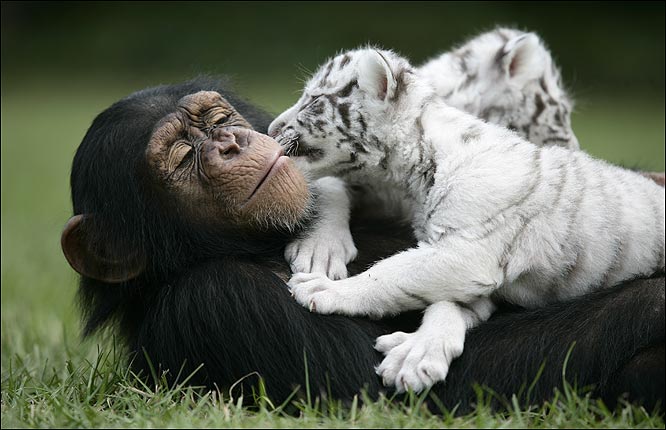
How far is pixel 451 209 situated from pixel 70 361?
2.11m

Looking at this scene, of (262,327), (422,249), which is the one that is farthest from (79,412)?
(422,249)

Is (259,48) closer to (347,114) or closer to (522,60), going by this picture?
(522,60)

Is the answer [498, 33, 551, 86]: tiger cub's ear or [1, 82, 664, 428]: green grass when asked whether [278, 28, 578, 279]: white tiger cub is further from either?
[1, 82, 664, 428]: green grass

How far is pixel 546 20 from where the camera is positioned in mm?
22266

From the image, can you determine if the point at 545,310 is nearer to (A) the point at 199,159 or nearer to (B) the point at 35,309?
(A) the point at 199,159

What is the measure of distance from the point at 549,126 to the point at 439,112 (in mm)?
1628

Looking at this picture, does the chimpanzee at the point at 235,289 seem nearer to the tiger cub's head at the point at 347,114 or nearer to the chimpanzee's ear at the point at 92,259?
the chimpanzee's ear at the point at 92,259

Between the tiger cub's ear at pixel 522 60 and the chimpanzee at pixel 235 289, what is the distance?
1.43 metres

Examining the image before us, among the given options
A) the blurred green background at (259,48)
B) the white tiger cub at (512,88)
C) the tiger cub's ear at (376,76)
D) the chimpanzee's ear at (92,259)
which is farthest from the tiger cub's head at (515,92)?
the blurred green background at (259,48)

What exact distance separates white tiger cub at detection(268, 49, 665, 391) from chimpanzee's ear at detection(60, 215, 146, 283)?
2.95ft

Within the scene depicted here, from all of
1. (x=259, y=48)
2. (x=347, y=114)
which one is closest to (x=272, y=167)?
(x=347, y=114)

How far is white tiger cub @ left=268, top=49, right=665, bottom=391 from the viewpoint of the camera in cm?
391

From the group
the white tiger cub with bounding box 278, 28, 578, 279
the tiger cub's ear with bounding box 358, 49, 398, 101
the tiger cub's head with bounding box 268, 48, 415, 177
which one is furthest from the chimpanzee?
the white tiger cub with bounding box 278, 28, 578, 279

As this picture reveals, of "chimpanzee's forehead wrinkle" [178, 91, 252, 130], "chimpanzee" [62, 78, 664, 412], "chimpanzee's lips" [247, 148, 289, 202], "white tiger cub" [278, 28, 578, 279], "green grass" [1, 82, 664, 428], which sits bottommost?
"green grass" [1, 82, 664, 428]
